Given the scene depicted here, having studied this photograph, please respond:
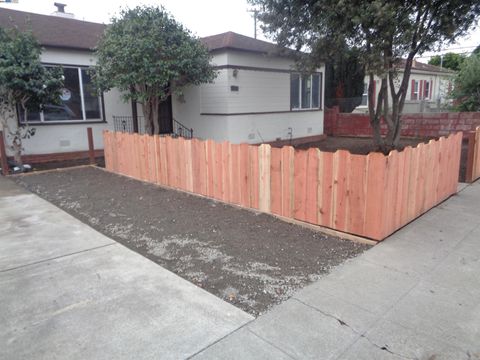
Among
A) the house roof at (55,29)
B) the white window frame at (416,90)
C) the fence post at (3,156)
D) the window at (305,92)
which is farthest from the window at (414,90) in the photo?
the fence post at (3,156)

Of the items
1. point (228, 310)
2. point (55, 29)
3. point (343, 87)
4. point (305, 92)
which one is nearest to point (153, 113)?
point (55, 29)

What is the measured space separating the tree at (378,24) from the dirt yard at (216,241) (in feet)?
17.0

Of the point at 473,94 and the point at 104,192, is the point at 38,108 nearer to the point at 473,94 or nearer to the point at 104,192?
the point at 104,192

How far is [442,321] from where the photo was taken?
275cm

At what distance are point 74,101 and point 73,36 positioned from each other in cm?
215

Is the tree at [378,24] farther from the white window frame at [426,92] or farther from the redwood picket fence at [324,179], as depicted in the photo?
the white window frame at [426,92]

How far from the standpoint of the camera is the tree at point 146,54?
9098 millimetres

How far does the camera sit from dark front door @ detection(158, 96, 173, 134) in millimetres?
13594

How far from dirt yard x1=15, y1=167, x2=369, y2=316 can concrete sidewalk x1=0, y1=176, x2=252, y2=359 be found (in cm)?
25

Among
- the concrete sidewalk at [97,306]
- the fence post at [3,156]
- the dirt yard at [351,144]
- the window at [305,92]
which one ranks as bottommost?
the concrete sidewalk at [97,306]

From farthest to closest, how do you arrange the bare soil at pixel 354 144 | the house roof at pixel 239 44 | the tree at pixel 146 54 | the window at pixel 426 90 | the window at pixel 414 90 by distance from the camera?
the window at pixel 426 90, the window at pixel 414 90, the bare soil at pixel 354 144, the house roof at pixel 239 44, the tree at pixel 146 54

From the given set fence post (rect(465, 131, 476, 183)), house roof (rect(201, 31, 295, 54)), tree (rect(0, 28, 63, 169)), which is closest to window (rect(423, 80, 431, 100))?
house roof (rect(201, 31, 295, 54))

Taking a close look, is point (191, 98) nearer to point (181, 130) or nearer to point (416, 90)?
point (181, 130)

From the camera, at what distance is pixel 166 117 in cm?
1374
